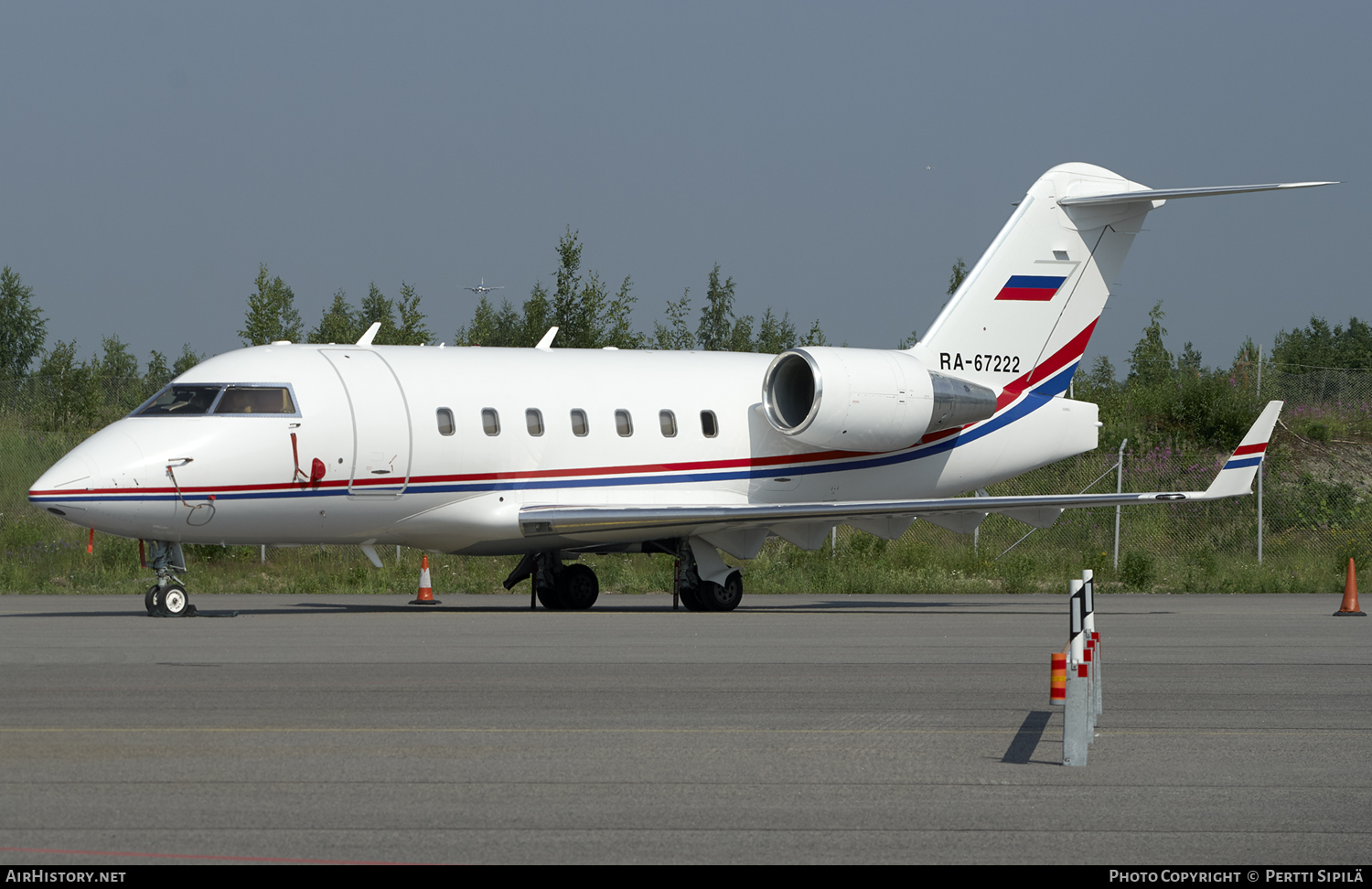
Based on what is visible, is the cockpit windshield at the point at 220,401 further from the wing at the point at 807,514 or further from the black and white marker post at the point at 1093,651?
the black and white marker post at the point at 1093,651

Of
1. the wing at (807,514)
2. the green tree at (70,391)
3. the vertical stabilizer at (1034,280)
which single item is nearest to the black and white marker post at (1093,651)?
the wing at (807,514)

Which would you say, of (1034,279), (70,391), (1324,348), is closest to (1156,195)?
(1034,279)

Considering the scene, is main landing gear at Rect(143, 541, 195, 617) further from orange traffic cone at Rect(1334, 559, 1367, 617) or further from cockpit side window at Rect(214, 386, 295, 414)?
orange traffic cone at Rect(1334, 559, 1367, 617)

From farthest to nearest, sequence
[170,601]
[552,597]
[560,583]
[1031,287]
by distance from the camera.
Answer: [1031,287]
[552,597]
[560,583]
[170,601]

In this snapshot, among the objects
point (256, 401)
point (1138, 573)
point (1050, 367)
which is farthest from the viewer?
point (1138, 573)

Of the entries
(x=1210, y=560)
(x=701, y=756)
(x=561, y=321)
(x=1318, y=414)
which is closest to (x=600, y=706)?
(x=701, y=756)

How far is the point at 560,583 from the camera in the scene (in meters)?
22.1

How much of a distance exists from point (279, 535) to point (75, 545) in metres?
12.6

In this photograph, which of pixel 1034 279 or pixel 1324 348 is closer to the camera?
pixel 1034 279

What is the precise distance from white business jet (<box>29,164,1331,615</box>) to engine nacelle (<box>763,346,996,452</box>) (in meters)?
0.03

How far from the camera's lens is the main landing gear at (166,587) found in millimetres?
18266

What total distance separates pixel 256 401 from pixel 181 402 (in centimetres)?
87

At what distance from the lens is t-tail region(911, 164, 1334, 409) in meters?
23.4

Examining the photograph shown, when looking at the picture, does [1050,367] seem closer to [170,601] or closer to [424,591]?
[424,591]
